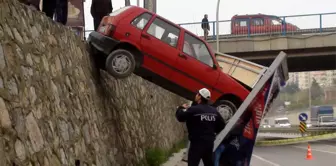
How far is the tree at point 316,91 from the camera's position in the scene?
137000 millimetres

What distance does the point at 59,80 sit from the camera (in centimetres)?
764

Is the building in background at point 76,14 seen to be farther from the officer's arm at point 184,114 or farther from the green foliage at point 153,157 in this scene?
the officer's arm at point 184,114

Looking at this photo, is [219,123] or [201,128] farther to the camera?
[219,123]

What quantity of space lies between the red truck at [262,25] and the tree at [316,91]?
105 meters

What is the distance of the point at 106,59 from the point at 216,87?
2707 millimetres

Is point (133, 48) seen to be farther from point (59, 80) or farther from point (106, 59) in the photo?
point (59, 80)

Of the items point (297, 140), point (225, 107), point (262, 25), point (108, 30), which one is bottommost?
point (297, 140)

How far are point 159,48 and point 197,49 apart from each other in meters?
1.30

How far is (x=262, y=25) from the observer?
3422cm

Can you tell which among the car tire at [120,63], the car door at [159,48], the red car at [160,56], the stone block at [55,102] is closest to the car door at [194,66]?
the red car at [160,56]

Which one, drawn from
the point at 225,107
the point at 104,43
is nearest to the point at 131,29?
the point at 104,43

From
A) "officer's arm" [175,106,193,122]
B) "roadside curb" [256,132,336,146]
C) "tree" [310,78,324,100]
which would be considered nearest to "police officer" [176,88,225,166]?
"officer's arm" [175,106,193,122]

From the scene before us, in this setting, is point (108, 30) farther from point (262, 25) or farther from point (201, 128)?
point (262, 25)

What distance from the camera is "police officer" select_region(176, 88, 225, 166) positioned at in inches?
319
